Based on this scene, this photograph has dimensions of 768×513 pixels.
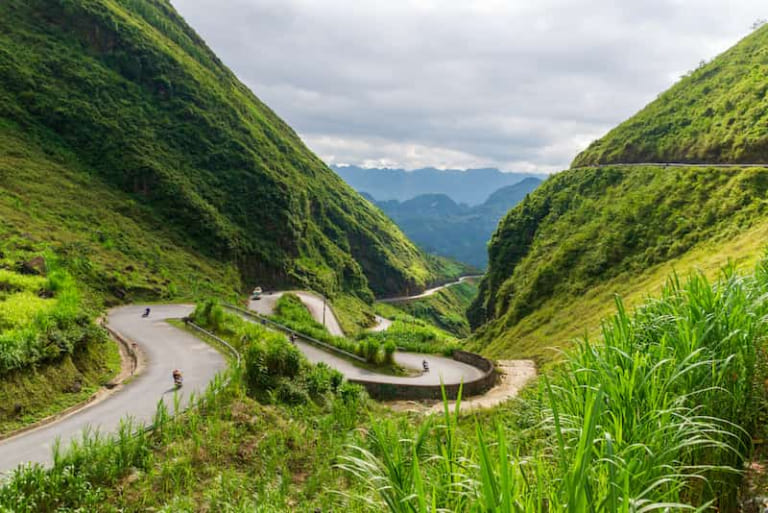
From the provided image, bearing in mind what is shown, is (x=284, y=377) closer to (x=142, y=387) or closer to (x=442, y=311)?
(x=142, y=387)

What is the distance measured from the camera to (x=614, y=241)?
44344 millimetres

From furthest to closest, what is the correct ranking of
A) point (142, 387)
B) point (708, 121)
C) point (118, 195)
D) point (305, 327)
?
point (118, 195) < point (708, 121) < point (305, 327) < point (142, 387)

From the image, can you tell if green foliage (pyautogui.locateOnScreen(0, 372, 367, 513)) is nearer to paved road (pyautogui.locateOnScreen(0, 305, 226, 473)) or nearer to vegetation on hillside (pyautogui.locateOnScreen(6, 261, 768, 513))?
vegetation on hillside (pyautogui.locateOnScreen(6, 261, 768, 513))

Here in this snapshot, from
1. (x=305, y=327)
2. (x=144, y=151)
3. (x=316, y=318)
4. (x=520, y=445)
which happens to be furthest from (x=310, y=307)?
(x=520, y=445)

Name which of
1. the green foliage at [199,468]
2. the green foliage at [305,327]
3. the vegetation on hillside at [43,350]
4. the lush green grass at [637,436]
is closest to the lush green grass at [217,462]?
the green foliage at [199,468]

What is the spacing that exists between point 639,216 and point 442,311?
8317cm

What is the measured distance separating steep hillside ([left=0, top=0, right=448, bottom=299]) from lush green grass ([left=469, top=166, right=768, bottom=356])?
132 ft

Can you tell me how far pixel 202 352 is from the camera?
824 inches

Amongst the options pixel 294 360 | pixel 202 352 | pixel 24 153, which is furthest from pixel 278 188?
pixel 294 360

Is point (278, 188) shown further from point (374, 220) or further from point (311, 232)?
point (374, 220)

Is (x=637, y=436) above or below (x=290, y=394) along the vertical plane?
above

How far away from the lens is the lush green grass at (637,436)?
102 inches

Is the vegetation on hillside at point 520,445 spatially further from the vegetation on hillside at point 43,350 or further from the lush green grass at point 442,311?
the lush green grass at point 442,311

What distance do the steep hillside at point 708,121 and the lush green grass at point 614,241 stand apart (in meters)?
4.45
